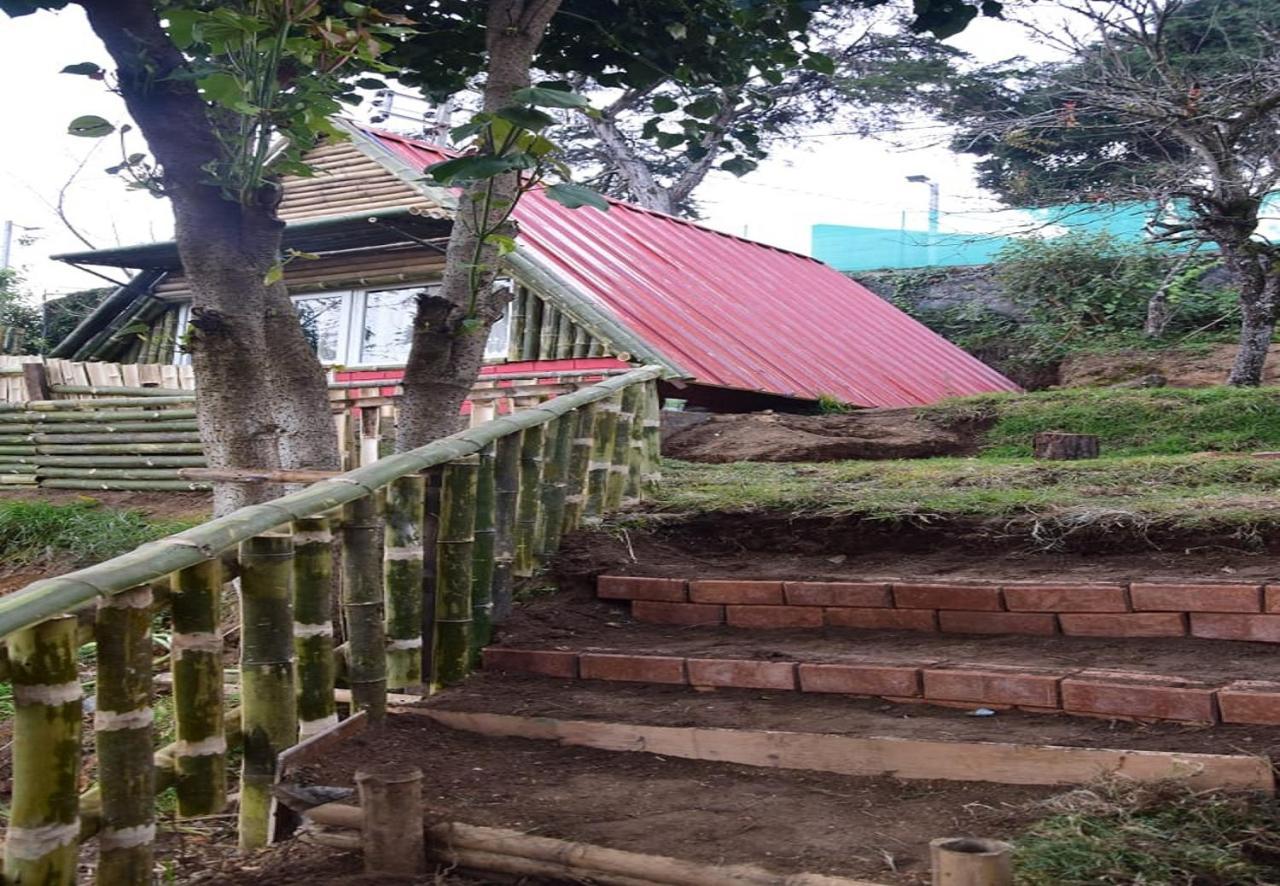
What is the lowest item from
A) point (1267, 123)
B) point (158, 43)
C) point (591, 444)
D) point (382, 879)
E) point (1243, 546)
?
point (382, 879)

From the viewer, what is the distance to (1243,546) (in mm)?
4352

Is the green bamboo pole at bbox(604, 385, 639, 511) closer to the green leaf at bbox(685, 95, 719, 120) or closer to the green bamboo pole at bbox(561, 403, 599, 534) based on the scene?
the green bamboo pole at bbox(561, 403, 599, 534)

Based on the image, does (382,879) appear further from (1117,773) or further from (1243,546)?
(1243,546)

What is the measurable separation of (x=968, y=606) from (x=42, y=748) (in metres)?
2.90

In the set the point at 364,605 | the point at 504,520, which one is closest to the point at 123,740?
the point at 364,605

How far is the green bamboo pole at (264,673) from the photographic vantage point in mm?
3277

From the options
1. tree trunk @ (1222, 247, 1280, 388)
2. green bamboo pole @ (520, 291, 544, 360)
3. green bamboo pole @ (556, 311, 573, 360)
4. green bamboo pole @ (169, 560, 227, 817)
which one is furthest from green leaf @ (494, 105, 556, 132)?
tree trunk @ (1222, 247, 1280, 388)

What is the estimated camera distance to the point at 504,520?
4617mm

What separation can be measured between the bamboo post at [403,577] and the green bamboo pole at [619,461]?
165 centimetres

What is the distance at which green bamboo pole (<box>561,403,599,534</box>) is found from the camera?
17.3 ft

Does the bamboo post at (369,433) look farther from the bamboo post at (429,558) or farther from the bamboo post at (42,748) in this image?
the bamboo post at (42,748)

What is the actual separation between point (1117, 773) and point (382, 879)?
181 cm

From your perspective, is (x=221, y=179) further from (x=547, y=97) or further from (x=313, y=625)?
(x=313, y=625)

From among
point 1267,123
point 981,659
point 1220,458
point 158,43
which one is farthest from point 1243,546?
point 1267,123
